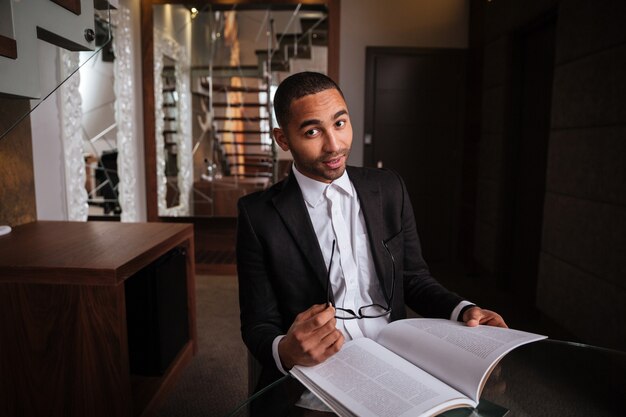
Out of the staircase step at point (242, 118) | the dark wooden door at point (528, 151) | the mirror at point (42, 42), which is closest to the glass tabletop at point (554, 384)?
→ the mirror at point (42, 42)

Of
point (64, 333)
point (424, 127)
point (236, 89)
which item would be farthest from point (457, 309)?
point (236, 89)

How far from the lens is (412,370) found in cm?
80

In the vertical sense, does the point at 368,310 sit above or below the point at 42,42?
below

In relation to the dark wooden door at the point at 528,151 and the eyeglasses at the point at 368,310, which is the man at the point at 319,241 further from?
the dark wooden door at the point at 528,151

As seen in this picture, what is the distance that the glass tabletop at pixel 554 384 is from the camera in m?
0.95

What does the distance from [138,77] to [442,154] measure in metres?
2.81

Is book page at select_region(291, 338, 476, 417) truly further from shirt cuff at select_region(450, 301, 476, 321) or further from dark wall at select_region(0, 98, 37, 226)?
dark wall at select_region(0, 98, 37, 226)

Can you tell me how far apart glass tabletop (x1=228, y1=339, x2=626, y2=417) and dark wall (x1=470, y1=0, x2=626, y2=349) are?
3.51 feet

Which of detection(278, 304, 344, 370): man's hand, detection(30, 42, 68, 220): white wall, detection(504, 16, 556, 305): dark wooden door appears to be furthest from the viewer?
detection(504, 16, 556, 305): dark wooden door

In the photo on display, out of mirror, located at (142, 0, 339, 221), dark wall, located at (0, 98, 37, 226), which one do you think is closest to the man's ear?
dark wall, located at (0, 98, 37, 226)

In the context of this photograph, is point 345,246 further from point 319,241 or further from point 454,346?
point 454,346

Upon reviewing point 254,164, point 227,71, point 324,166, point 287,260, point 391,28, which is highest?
point 391,28

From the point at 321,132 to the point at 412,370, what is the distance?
1.74 feet

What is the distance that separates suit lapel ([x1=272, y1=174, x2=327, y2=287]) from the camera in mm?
1087
